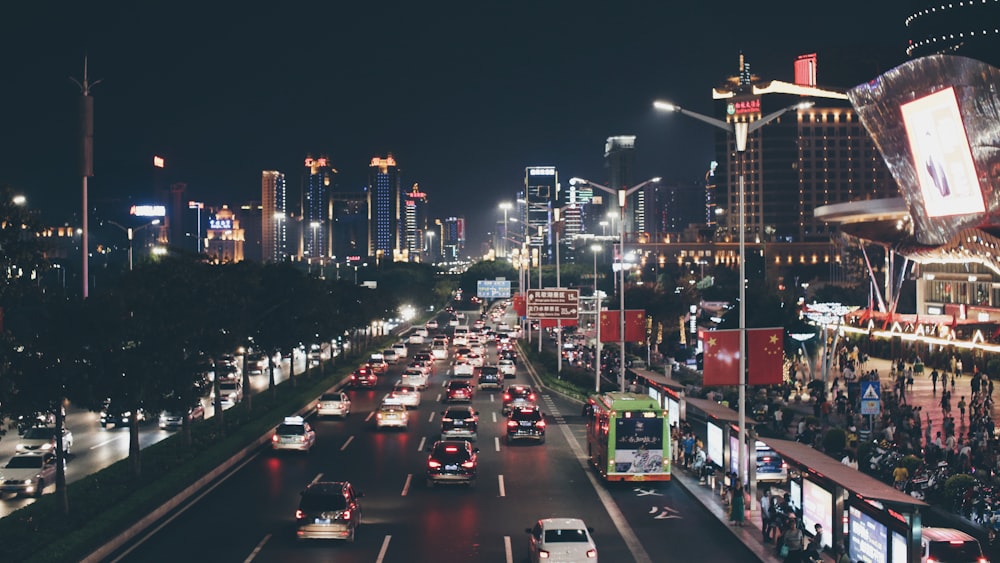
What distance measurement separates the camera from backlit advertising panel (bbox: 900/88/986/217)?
Result: 4600 cm

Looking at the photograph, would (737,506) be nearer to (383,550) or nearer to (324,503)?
(383,550)

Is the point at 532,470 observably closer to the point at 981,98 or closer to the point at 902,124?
the point at 981,98

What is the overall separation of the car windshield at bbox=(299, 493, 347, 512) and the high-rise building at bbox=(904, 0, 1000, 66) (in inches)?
4839

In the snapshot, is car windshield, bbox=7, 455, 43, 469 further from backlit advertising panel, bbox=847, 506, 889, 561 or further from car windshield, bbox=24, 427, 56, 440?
backlit advertising panel, bbox=847, 506, 889, 561

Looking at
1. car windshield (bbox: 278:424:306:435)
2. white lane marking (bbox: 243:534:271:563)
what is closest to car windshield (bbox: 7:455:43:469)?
car windshield (bbox: 278:424:306:435)

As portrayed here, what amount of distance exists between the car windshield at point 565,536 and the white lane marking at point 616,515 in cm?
220

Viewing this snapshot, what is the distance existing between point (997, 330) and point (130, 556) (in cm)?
5572

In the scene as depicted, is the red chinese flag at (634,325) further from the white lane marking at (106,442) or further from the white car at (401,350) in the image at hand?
the white car at (401,350)

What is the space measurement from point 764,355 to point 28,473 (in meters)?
21.0

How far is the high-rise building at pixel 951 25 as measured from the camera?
132250 mm

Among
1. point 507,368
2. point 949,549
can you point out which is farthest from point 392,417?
point 949,549

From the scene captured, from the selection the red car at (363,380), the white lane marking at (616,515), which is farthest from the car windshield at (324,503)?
the red car at (363,380)

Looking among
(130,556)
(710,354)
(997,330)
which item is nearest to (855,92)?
(997,330)

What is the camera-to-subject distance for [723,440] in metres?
30.0
